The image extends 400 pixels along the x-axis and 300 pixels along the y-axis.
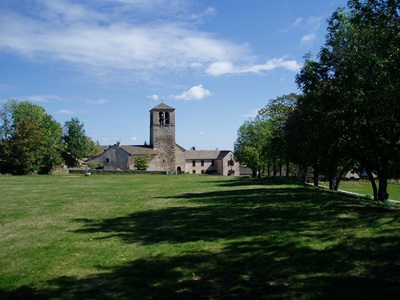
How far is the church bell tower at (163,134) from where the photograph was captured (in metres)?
84.4

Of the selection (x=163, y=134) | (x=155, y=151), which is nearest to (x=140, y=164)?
(x=155, y=151)

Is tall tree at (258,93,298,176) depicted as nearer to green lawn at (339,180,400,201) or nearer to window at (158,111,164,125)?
green lawn at (339,180,400,201)

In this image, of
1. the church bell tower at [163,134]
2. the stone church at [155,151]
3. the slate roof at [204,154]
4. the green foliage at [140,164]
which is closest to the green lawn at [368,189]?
the stone church at [155,151]

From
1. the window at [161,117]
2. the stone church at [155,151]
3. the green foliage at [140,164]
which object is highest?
the window at [161,117]

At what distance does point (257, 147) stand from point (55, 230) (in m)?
59.1

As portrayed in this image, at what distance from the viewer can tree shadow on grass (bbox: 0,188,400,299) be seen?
5.74m

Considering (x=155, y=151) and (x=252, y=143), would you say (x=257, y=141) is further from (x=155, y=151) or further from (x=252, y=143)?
(x=155, y=151)

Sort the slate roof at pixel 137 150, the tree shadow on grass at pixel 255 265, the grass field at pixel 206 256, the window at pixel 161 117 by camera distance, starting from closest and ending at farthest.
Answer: the tree shadow on grass at pixel 255 265
the grass field at pixel 206 256
the slate roof at pixel 137 150
the window at pixel 161 117

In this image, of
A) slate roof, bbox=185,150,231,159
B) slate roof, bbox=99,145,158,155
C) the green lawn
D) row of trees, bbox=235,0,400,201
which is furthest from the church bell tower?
row of trees, bbox=235,0,400,201

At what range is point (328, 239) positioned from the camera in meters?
8.49

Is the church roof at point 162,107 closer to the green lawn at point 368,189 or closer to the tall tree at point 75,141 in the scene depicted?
the tall tree at point 75,141

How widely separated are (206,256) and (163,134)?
7803 cm

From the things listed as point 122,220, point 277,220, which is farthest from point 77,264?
point 277,220

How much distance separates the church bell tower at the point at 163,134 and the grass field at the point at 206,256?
7199cm
